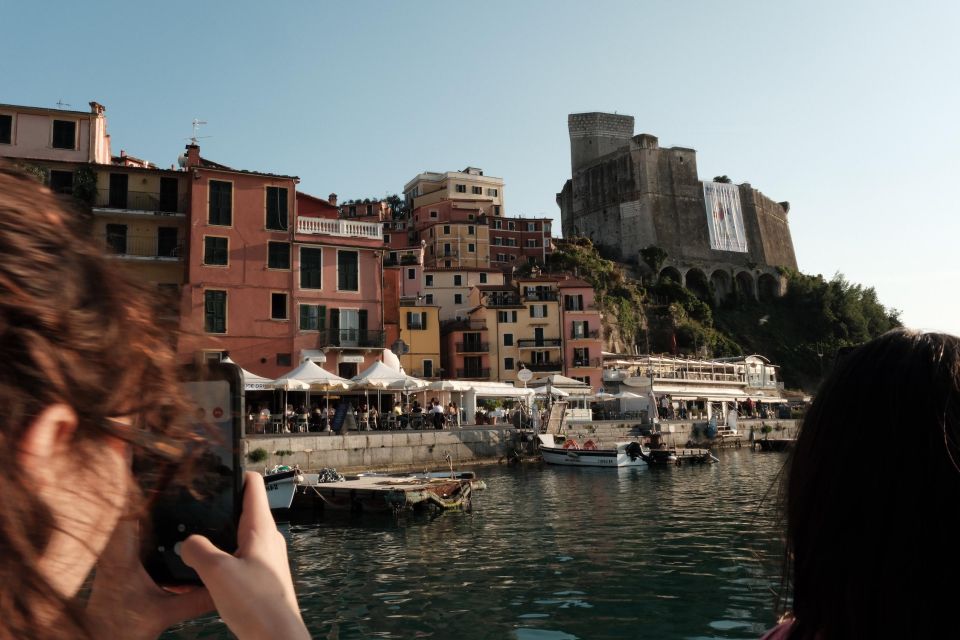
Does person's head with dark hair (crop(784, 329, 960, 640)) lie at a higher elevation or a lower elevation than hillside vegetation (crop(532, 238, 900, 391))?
lower

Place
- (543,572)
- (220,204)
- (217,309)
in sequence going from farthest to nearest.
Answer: (220,204) < (217,309) < (543,572)

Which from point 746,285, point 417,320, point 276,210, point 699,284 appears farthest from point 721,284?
point 276,210

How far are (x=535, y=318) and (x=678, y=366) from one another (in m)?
11.2

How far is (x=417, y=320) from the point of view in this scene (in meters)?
48.9

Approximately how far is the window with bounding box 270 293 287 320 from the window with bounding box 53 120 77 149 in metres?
11.1

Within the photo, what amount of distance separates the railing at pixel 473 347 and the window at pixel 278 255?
68.2 feet

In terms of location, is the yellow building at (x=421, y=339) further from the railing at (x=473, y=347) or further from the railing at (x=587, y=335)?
the railing at (x=587, y=335)

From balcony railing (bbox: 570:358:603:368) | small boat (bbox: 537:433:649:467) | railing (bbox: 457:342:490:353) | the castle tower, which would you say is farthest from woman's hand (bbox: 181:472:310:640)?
the castle tower

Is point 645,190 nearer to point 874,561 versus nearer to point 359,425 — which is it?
point 359,425

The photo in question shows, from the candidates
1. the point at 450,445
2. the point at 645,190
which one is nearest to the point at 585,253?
the point at 645,190

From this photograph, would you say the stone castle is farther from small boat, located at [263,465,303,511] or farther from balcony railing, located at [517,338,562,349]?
small boat, located at [263,465,303,511]

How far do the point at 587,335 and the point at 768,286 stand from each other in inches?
1473

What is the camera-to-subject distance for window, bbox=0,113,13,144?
3081cm

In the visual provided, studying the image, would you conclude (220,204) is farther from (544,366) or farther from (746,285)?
(746,285)
